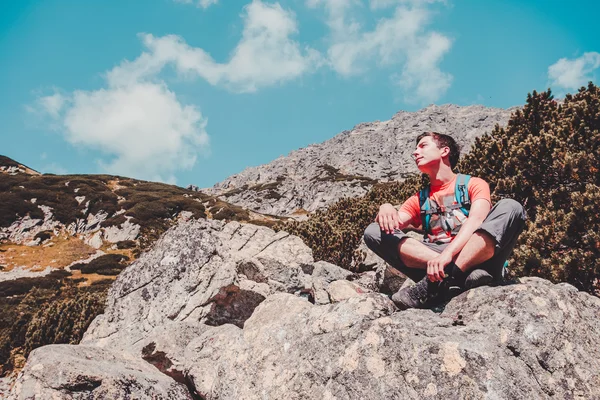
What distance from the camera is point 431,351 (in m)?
3.05

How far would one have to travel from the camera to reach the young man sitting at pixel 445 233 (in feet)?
12.2

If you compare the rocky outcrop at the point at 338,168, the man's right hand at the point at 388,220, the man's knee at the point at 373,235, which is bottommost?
the man's knee at the point at 373,235

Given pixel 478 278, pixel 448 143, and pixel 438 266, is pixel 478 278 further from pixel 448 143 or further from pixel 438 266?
pixel 448 143

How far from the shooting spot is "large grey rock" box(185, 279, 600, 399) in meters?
2.91

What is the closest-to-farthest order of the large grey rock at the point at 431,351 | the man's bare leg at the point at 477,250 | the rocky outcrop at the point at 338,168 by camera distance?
the large grey rock at the point at 431,351 → the man's bare leg at the point at 477,250 → the rocky outcrop at the point at 338,168

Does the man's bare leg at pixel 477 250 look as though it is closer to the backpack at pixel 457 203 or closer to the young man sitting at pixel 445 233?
the young man sitting at pixel 445 233

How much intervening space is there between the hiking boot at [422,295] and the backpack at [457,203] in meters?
0.74

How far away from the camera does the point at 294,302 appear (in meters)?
4.78

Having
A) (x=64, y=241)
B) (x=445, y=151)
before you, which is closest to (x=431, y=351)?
(x=445, y=151)

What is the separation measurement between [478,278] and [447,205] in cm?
100

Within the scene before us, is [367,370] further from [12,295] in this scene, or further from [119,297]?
[12,295]

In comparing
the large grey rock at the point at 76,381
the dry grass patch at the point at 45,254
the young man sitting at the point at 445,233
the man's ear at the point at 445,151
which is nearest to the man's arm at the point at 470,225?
the young man sitting at the point at 445,233

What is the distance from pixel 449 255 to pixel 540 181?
9.84 metres

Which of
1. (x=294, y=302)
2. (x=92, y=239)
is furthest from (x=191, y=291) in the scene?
(x=92, y=239)
